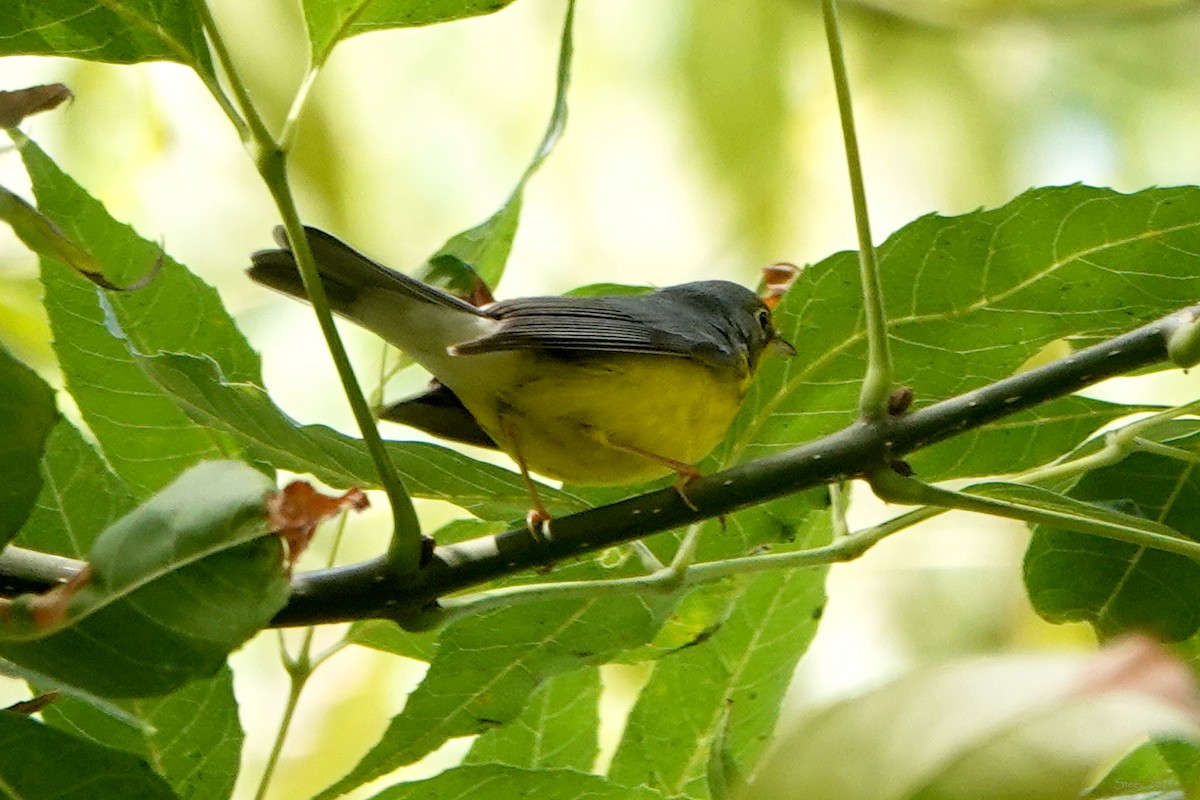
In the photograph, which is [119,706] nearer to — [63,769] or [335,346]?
[63,769]

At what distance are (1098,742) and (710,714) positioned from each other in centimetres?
128

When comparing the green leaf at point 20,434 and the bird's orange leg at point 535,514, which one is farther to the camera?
the bird's orange leg at point 535,514

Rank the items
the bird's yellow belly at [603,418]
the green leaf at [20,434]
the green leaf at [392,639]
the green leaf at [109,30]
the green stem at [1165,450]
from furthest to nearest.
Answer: the bird's yellow belly at [603,418] < the green leaf at [392,639] < the green stem at [1165,450] < the green leaf at [109,30] < the green leaf at [20,434]

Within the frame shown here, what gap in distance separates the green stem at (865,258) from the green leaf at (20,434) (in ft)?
2.64

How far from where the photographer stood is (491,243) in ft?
6.45

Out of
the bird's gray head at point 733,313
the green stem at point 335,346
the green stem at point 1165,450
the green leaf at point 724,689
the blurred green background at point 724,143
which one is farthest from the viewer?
the blurred green background at point 724,143

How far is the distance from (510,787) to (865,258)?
2.32ft

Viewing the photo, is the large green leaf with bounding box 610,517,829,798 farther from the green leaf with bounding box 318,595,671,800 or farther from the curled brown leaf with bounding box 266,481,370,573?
the curled brown leaf with bounding box 266,481,370,573

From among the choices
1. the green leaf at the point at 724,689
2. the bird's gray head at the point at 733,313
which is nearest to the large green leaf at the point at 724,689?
the green leaf at the point at 724,689

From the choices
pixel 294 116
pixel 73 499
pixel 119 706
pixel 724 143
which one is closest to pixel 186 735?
pixel 119 706

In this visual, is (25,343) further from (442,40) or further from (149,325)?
(442,40)

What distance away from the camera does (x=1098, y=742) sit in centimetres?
66

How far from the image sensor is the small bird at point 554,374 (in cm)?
224

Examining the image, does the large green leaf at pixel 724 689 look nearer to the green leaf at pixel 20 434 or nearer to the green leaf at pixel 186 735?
the green leaf at pixel 186 735
